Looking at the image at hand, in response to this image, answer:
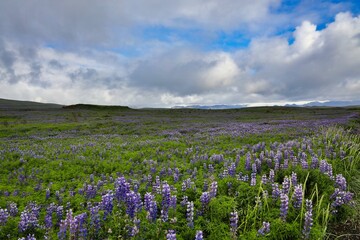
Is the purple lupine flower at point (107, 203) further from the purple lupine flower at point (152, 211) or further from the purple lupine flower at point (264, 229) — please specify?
the purple lupine flower at point (264, 229)

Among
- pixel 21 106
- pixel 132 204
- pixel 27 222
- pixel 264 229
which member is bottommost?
pixel 264 229

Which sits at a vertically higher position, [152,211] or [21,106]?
[21,106]

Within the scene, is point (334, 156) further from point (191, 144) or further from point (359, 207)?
point (191, 144)

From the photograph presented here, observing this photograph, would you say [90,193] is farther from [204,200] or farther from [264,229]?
[264,229]

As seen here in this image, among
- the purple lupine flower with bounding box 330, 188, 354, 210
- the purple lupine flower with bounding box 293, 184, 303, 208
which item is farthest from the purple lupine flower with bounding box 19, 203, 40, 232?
the purple lupine flower with bounding box 330, 188, 354, 210

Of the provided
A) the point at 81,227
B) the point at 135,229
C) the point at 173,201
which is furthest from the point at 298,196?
the point at 81,227

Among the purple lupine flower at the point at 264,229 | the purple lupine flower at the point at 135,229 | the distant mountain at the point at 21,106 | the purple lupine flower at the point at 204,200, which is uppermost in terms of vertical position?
the distant mountain at the point at 21,106

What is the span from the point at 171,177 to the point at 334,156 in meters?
6.54

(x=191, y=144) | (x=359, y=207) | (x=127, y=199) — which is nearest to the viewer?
(x=127, y=199)

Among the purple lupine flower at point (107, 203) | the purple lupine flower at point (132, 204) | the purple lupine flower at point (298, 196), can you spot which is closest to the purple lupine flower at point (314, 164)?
the purple lupine flower at point (298, 196)

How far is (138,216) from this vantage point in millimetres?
5184

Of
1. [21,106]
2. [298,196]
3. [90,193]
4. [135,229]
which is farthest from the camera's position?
[21,106]

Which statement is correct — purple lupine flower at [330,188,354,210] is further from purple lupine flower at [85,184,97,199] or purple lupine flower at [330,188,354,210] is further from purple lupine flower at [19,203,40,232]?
purple lupine flower at [19,203,40,232]

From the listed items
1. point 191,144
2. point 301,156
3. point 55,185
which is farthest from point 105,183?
point 191,144
